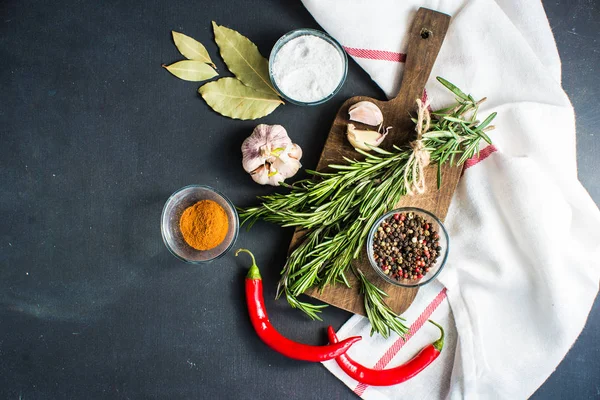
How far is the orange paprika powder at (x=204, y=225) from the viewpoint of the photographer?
4.84ft

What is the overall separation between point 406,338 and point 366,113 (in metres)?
0.71

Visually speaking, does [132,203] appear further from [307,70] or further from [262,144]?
[307,70]

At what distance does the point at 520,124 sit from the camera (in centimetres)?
149

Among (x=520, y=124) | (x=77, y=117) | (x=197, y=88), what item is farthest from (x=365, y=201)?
(x=77, y=117)

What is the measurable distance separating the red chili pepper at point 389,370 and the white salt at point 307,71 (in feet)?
2.39

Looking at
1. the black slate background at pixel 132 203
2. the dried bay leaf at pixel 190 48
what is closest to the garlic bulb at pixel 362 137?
the black slate background at pixel 132 203

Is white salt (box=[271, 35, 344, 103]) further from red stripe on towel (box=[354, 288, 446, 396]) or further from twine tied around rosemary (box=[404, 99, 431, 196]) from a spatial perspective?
red stripe on towel (box=[354, 288, 446, 396])

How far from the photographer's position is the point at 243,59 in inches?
61.9

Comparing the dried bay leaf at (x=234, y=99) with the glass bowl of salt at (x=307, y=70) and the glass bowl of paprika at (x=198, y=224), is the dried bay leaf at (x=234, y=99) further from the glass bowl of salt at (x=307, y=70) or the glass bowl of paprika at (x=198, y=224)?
the glass bowl of paprika at (x=198, y=224)

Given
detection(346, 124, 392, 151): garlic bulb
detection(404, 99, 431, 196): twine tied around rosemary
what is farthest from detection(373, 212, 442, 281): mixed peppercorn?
detection(346, 124, 392, 151): garlic bulb

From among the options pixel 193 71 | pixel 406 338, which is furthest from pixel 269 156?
pixel 406 338

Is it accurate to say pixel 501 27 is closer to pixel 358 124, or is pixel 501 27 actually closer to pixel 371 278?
pixel 358 124

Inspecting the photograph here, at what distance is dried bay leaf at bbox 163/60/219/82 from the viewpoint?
1.58 meters

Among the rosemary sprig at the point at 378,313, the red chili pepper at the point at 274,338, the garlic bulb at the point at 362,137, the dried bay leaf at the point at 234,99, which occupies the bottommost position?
the red chili pepper at the point at 274,338
